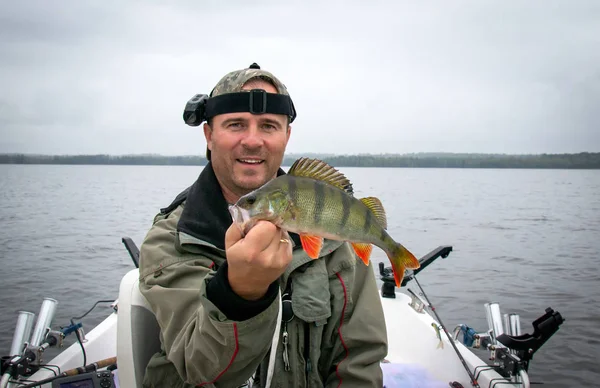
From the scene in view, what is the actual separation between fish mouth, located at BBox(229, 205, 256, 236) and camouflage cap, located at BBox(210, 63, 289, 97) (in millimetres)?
1261

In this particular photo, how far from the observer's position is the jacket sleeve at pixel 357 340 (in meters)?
2.83

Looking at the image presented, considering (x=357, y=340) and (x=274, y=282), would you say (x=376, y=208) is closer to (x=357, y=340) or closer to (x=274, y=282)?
(x=274, y=282)

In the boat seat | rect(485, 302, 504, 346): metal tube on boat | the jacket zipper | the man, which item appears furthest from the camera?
rect(485, 302, 504, 346): metal tube on boat

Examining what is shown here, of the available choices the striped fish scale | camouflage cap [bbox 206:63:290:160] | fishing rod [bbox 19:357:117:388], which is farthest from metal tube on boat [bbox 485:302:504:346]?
fishing rod [bbox 19:357:117:388]

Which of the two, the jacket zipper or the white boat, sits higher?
the jacket zipper

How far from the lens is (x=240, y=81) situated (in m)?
3.00

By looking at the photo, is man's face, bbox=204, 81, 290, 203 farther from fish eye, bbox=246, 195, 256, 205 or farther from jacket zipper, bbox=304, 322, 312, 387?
jacket zipper, bbox=304, 322, 312, 387

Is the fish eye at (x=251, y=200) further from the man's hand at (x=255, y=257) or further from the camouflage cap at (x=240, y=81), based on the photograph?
the camouflage cap at (x=240, y=81)

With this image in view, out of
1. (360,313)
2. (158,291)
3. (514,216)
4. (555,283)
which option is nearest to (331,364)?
(360,313)

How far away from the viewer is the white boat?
2650 millimetres

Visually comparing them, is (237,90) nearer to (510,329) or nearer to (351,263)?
(351,263)

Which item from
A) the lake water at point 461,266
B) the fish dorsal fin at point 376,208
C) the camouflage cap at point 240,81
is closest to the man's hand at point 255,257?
the fish dorsal fin at point 376,208

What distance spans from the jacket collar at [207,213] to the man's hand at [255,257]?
766mm

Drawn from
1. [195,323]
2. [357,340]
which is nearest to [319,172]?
[195,323]
